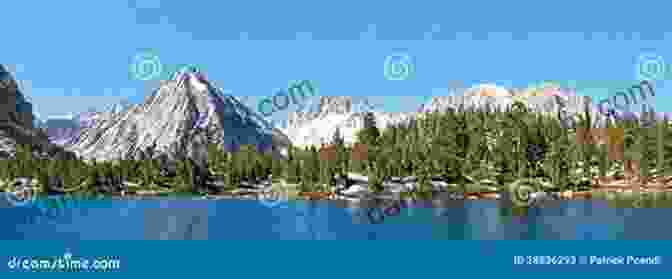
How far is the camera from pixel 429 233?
313ft

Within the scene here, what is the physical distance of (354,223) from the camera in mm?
113625

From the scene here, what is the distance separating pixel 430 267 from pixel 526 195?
125904 mm

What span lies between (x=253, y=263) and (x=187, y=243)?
25.0m

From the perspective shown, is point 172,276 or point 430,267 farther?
point 430,267

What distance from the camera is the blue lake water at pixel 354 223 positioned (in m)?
93.7

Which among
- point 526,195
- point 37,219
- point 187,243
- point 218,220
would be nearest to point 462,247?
point 187,243

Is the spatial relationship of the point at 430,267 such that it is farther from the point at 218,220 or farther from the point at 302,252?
the point at 218,220

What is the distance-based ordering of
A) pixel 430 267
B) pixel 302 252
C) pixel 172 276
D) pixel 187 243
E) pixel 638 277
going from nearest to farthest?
1. pixel 638 277
2. pixel 172 276
3. pixel 430 267
4. pixel 302 252
5. pixel 187 243

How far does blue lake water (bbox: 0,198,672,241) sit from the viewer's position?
93.7 meters

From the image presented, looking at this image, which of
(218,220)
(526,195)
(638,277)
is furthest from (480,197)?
(638,277)

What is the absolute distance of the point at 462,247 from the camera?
262 ft

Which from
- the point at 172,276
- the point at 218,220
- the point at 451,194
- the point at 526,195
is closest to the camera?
the point at 172,276

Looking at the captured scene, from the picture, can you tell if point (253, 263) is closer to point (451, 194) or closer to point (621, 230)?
point (621, 230)

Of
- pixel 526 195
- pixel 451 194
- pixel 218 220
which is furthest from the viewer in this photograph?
Result: pixel 451 194
